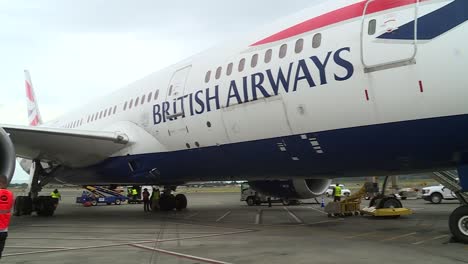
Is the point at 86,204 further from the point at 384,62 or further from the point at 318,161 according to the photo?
the point at 384,62

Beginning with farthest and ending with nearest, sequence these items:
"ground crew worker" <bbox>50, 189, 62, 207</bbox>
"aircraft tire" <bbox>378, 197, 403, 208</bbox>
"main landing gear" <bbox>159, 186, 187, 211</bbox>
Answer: "main landing gear" <bbox>159, 186, 187, 211</bbox> → "ground crew worker" <bbox>50, 189, 62, 207</bbox> → "aircraft tire" <bbox>378, 197, 403, 208</bbox>

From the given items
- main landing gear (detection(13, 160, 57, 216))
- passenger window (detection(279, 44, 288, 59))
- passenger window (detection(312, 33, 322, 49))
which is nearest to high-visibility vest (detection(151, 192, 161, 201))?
main landing gear (detection(13, 160, 57, 216))

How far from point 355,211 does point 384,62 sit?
7833mm

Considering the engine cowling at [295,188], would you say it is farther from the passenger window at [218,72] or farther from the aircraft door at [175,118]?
the passenger window at [218,72]

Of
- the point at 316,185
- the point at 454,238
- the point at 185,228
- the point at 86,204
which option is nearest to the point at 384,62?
the point at 454,238

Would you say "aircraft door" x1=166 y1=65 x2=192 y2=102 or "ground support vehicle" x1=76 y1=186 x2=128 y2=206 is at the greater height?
"aircraft door" x1=166 y1=65 x2=192 y2=102

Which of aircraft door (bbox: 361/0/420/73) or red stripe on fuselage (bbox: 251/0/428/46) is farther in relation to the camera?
red stripe on fuselage (bbox: 251/0/428/46)

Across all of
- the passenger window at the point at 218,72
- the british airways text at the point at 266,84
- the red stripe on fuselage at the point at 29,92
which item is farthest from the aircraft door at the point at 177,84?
the red stripe on fuselage at the point at 29,92

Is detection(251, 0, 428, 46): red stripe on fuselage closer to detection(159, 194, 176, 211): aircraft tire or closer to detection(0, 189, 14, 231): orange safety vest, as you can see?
detection(0, 189, 14, 231): orange safety vest

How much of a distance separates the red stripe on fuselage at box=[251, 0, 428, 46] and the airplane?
0.02 metres

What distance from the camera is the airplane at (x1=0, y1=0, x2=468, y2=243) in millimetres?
6277

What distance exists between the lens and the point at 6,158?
788cm

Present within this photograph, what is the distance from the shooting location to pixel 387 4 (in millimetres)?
6816

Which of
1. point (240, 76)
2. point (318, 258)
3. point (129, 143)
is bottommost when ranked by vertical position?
point (318, 258)
